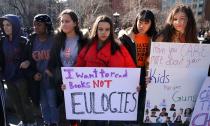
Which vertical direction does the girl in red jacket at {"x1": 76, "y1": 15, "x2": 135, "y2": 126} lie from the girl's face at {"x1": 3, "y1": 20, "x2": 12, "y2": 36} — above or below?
below

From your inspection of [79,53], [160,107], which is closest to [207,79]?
[160,107]

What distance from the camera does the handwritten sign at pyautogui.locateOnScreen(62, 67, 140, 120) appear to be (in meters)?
4.61

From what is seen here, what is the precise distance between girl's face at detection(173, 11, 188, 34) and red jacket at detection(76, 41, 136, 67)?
0.75 m

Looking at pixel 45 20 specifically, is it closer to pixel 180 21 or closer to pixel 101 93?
pixel 101 93

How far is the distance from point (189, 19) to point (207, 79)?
82 cm

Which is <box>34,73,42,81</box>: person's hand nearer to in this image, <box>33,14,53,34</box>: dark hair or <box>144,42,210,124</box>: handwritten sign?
<box>33,14,53,34</box>: dark hair

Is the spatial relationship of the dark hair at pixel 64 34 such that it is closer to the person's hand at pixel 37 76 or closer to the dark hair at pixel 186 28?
the person's hand at pixel 37 76

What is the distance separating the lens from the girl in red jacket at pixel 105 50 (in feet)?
15.4

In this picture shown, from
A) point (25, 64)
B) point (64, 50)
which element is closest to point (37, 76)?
point (25, 64)

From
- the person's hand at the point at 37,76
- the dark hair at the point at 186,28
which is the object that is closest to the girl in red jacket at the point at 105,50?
the dark hair at the point at 186,28

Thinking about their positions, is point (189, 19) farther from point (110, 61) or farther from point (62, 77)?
point (62, 77)

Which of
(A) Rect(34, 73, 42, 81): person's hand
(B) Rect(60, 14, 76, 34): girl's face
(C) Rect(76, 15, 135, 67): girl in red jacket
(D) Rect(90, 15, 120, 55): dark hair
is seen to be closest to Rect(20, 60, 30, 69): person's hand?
(A) Rect(34, 73, 42, 81): person's hand

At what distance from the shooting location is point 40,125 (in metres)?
5.68

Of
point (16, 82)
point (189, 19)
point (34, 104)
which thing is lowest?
point (34, 104)
